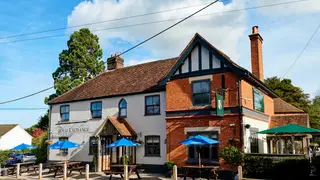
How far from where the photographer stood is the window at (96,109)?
2434 cm

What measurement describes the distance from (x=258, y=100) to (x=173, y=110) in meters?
6.26

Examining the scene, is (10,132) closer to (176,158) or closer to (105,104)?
(105,104)

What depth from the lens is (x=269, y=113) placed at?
2412 centimetres

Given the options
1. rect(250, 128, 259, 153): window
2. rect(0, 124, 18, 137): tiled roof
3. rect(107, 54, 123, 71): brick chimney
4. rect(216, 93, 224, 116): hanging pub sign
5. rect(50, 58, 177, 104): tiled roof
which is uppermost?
rect(107, 54, 123, 71): brick chimney

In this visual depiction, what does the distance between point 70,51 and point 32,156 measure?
16.1 meters

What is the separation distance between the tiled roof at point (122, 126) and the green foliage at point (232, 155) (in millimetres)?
7239

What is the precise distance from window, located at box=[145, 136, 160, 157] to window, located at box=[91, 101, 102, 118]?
5181mm

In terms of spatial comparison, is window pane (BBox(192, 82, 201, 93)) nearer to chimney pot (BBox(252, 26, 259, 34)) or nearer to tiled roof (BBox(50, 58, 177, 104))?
tiled roof (BBox(50, 58, 177, 104))

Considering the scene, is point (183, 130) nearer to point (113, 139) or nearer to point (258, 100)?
point (258, 100)

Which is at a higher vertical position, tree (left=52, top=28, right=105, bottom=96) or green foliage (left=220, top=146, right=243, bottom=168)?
tree (left=52, top=28, right=105, bottom=96)

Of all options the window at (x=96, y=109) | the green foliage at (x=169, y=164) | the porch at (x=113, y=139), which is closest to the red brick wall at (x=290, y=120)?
the green foliage at (x=169, y=164)

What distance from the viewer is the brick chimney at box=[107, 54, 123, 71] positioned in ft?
95.1

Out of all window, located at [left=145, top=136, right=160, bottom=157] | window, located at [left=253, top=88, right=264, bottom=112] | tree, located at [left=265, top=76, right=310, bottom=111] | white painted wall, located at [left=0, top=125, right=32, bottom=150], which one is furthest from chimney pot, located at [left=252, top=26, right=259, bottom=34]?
white painted wall, located at [left=0, top=125, right=32, bottom=150]

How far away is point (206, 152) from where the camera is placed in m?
17.9
